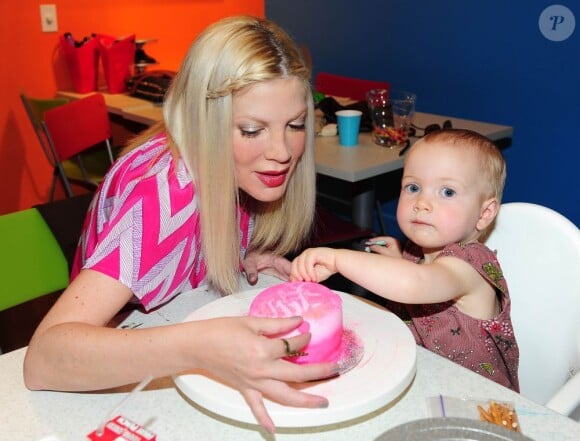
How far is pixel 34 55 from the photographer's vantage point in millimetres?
4008

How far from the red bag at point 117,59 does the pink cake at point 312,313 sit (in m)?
3.31

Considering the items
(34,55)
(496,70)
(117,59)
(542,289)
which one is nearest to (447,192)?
(542,289)

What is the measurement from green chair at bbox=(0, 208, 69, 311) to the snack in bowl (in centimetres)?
76

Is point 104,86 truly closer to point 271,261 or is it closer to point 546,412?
point 271,261

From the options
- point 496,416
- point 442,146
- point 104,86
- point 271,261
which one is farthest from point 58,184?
point 496,416

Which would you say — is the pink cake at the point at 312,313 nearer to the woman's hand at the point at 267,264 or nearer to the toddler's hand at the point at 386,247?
the woman's hand at the point at 267,264

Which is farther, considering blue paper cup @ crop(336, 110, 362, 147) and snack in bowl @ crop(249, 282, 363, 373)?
blue paper cup @ crop(336, 110, 362, 147)

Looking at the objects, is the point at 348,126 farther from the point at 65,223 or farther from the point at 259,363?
the point at 259,363

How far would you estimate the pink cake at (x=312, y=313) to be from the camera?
0.97 meters

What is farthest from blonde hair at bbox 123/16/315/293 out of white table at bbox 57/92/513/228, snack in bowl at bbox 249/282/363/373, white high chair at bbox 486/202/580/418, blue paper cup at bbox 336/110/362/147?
blue paper cup at bbox 336/110/362/147

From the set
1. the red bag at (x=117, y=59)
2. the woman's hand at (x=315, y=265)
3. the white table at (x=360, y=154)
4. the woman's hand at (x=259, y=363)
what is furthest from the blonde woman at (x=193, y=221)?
the red bag at (x=117, y=59)

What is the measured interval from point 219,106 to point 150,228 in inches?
11.0

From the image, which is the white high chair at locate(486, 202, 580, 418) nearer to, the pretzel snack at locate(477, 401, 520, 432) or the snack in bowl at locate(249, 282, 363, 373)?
the pretzel snack at locate(477, 401, 520, 432)

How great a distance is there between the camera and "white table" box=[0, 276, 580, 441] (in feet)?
2.95
